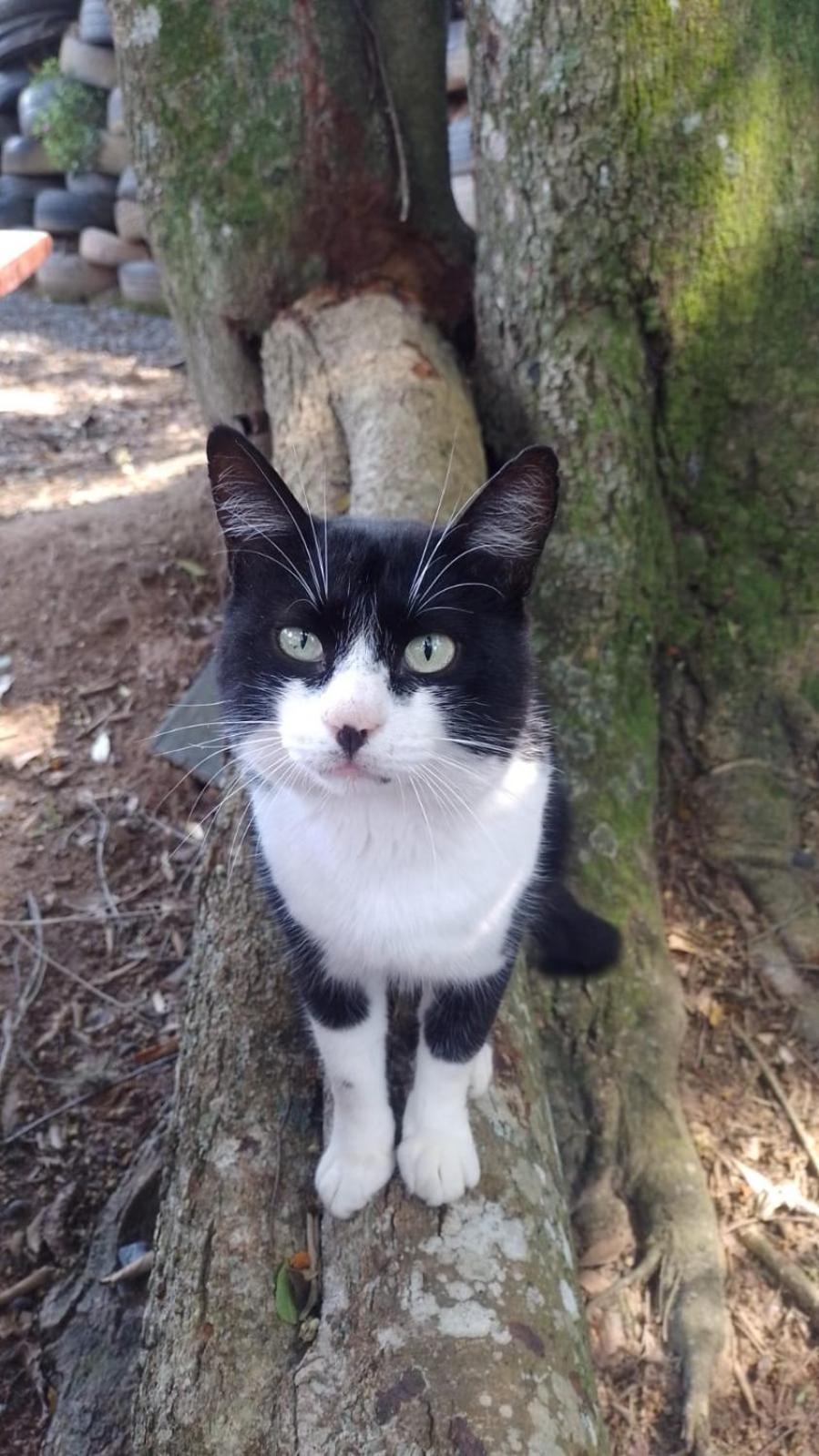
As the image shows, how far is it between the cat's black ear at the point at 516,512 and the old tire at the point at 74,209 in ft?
28.6

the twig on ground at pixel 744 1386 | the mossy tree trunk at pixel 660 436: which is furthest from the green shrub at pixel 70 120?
the twig on ground at pixel 744 1386

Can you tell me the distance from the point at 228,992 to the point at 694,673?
147 cm

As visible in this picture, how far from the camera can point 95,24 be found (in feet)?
26.6

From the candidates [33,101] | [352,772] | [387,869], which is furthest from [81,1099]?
[33,101]

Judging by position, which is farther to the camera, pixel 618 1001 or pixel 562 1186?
pixel 618 1001

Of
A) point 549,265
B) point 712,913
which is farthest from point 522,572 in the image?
point 712,913

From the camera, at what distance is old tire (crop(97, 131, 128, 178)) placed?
8.52 m

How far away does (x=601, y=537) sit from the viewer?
2.49 metres

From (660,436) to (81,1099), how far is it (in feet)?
6.93

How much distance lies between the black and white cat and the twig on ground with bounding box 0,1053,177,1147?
0.92 metres

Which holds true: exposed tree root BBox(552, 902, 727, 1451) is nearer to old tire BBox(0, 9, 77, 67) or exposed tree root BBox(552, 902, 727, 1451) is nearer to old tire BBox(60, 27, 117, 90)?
old tire BBox(60, 27, 117, 90)

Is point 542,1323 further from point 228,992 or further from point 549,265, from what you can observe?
point 549,265

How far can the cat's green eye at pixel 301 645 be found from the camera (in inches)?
58.9

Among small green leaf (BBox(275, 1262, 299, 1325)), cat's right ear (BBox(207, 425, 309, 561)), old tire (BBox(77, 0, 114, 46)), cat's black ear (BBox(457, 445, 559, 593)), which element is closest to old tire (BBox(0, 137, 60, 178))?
old tire (BBox(77, 0, 114, 46))
